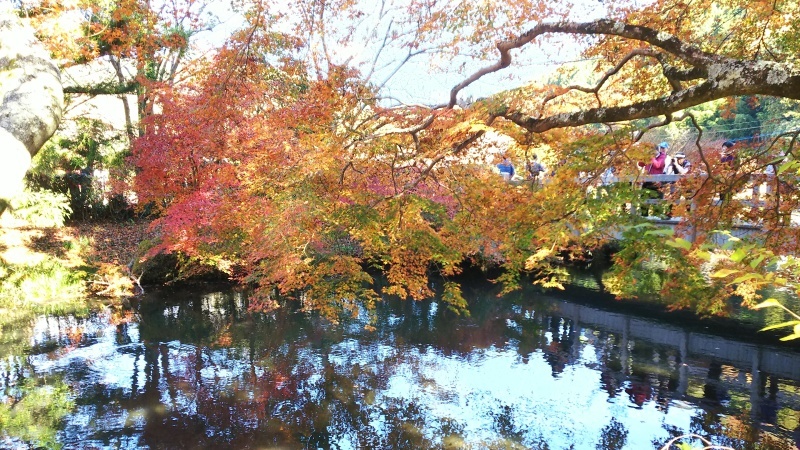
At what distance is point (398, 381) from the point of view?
593 cm

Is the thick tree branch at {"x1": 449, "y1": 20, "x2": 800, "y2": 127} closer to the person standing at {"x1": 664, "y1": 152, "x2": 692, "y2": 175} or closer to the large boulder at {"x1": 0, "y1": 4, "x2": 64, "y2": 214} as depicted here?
the large boulder at {"x1": 0, "y1": 4, "x2": 64, "y2": 214}

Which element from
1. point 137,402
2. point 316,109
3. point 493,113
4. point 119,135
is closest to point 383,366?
point 137,402

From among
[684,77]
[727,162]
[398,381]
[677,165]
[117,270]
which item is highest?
[677,165]

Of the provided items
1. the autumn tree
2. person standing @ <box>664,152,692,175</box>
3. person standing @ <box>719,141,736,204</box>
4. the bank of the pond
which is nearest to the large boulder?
the autumn tree

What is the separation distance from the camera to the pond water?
476cm

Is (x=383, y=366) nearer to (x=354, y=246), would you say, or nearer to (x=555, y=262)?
(x=354, y=246)

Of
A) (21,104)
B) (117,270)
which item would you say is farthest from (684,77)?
(117,270)

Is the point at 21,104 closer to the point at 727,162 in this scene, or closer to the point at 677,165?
the point at 727,162

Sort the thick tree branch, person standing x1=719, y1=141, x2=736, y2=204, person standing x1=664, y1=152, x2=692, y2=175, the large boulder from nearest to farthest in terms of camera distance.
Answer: the thick tree branch, the large boulder, person standing x1=719, y1=141, x2=736, y2=204, person standing x1=664, y1=152, x2=692, y2=175

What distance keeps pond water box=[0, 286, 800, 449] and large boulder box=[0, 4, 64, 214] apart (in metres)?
2.77

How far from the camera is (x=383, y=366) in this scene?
250 inches

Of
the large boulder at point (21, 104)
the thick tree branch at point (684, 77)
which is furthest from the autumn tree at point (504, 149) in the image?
the large boulder at point (21, 104)

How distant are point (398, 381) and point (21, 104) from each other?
14.8 feet

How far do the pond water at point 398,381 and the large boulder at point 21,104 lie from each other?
2.77 meters
